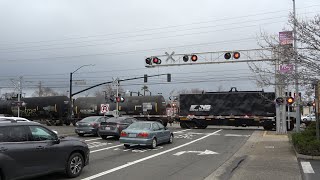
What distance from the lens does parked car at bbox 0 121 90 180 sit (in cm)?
824

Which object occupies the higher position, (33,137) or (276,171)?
(33,137)

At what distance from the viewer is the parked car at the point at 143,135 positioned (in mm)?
17797

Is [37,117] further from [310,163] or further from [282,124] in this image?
[310,163]

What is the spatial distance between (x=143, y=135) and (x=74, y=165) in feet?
25.3

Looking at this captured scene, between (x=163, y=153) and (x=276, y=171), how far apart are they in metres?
6.11

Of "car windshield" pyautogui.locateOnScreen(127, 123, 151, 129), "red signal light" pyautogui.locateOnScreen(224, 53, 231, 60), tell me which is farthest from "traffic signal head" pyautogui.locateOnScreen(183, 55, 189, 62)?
"car windshield" pyautogui.locateOnScreen(127, 123, 151, 129)

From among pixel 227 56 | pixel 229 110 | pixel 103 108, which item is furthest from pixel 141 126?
pixel 103 108

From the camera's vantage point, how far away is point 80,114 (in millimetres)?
43812

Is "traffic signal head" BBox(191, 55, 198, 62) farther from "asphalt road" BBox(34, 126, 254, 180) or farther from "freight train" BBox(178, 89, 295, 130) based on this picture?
"asphalt road" BBox(34, 126, 254, 180)

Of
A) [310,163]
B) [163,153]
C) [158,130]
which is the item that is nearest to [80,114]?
[158,130]

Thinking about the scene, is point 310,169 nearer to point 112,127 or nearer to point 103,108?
point 112,127

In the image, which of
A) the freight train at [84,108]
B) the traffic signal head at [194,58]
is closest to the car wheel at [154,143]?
the traffic signal head at [194,58]

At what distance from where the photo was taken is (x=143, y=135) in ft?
58.4

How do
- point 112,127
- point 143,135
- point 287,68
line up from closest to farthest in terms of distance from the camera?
point 287,68, point 143,135, point 112,127
